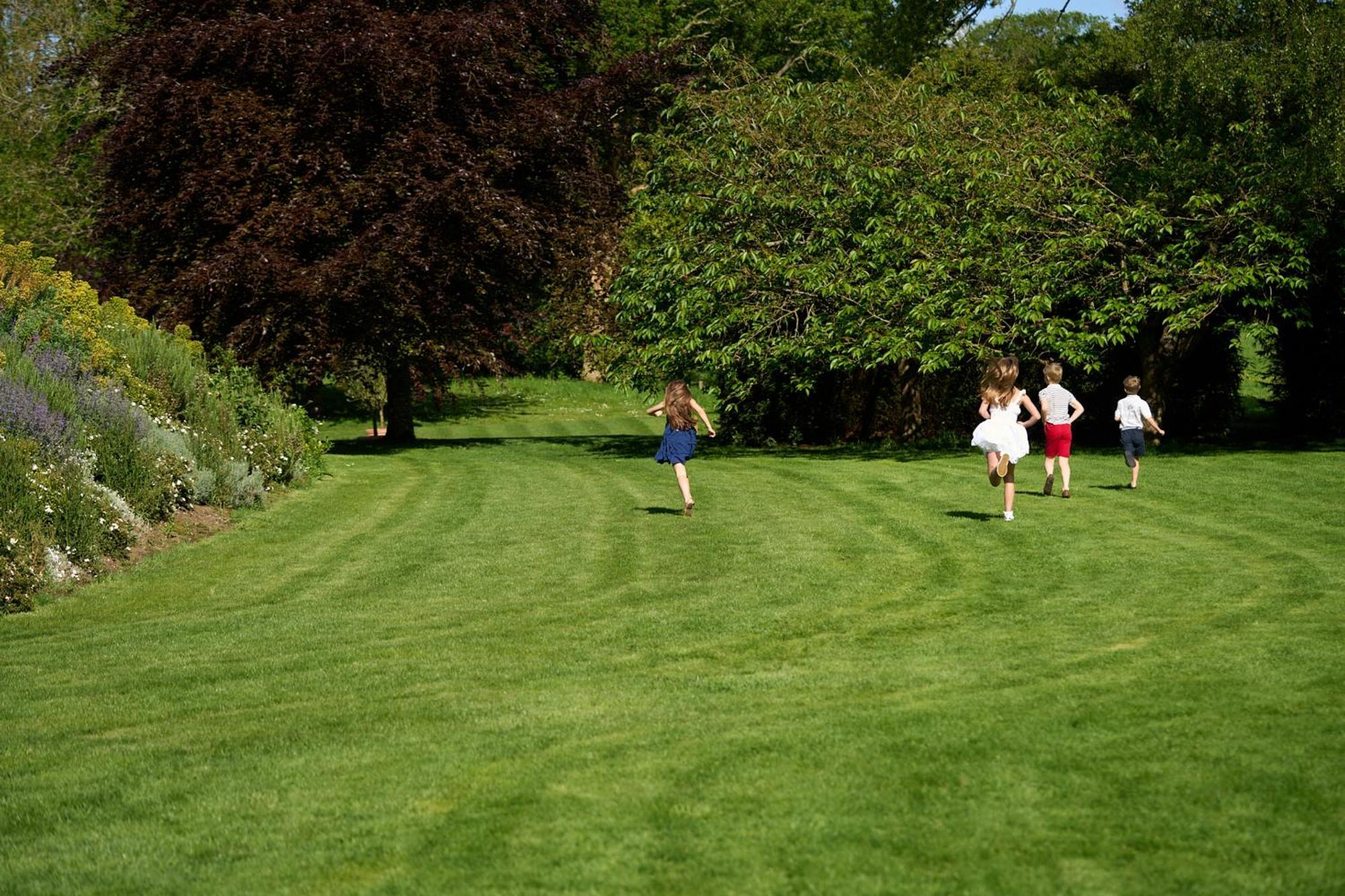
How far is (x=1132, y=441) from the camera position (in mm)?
19312

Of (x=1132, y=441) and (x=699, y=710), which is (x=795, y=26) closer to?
(x=1132, y=441)

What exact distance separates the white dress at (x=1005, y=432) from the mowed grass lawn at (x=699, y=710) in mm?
995

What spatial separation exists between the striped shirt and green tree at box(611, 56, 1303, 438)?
552cm

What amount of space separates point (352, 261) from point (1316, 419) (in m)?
17.9

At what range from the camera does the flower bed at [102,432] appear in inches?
513

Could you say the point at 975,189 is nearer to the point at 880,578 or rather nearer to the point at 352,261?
the point at 352,261

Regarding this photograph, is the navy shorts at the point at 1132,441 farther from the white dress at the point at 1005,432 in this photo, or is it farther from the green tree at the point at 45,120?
the green tree at the point at 45,120

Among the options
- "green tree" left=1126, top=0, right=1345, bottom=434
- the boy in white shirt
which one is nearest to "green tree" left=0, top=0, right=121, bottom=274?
"green tree" left=1126, top=0, right=1345, bottom=434

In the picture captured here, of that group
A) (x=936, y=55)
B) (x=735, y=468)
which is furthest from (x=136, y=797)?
(x=936, y=55)

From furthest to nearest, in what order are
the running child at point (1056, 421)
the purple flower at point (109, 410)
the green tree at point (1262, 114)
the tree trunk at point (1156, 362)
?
the tree trunk at point (1156, 362) → the green tree at point (1262, 114) → the running child at point (1056, 421) → the purple flower at point (109, 410)

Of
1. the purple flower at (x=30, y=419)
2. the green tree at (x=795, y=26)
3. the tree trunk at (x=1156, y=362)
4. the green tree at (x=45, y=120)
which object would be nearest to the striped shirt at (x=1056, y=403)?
the tree trunk at (x=1156, y=362)

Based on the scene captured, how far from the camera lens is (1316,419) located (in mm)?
27375

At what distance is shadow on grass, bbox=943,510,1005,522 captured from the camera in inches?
631

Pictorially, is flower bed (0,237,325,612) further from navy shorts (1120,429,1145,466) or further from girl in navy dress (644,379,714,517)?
navy shorts (1120,429,1145,466)
